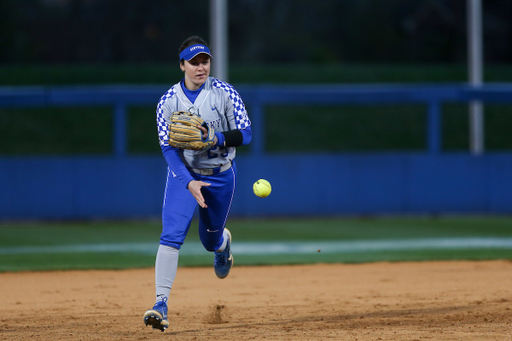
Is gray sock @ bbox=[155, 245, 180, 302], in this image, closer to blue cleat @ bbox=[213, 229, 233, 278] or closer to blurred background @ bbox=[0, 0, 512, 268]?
blue cleat @ bbox=[213, 229, 233, 278]

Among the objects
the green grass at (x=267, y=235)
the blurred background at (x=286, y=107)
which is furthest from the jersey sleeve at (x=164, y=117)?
the blurred background at (x=286, y=107)

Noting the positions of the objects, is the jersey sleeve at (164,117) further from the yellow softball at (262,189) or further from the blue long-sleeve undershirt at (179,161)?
the yellow softball at (262,189)

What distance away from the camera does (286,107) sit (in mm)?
27344

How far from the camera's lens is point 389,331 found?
15.8ft

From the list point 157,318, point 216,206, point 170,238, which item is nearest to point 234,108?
point 216,206

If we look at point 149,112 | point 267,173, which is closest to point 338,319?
point 267,173

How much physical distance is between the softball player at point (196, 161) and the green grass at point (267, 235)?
11.7 feet

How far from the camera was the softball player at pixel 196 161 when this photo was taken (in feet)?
16.2

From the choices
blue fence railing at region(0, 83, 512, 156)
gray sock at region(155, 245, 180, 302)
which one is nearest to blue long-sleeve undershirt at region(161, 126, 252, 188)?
gray sock at region(155, 245, 180, 302)

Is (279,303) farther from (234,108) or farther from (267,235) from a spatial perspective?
(267,235)

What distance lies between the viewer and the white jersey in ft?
16.8

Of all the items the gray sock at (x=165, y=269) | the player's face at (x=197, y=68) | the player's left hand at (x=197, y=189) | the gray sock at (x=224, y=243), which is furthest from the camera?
the gray sock at (x=224, y=243)

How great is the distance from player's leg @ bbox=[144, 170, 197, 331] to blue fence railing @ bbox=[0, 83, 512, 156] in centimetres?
874

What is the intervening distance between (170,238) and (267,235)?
6679 mm
